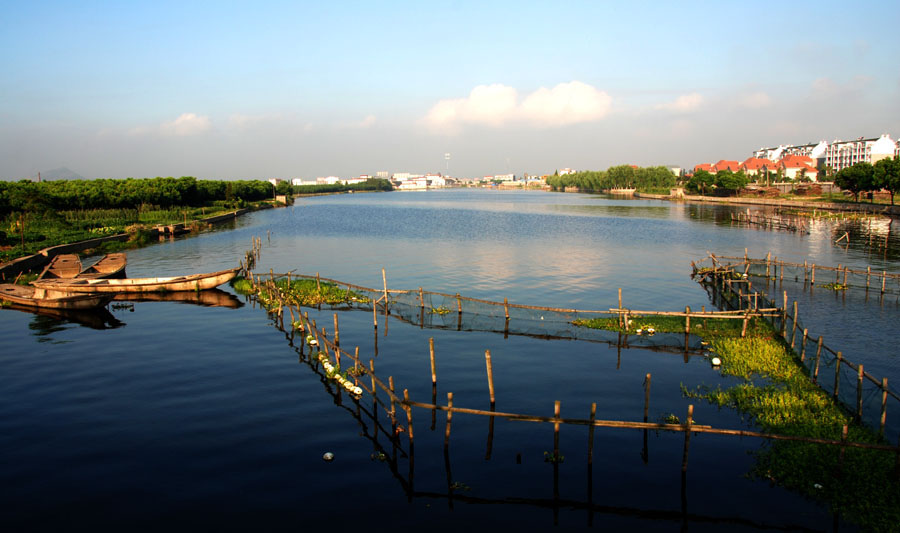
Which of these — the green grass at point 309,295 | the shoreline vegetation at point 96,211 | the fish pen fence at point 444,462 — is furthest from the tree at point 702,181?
the fish pen fence at point 444,462

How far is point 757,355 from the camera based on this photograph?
2283 cm

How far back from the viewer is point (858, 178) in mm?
97062

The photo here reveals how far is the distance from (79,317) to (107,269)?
30.1 ft

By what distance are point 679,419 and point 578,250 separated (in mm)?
44368

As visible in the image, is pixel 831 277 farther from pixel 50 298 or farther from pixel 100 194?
pixel 100 194

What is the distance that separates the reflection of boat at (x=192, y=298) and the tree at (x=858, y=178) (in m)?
101

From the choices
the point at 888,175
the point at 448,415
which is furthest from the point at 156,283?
the point at 888,175

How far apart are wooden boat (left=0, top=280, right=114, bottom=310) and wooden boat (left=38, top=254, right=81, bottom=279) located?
3645 mm

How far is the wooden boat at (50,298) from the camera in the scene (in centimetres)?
3306

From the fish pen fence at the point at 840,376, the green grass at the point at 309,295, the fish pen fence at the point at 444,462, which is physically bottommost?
the fish pen fence at the point at 444,462

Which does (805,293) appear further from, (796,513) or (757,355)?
(796,513)

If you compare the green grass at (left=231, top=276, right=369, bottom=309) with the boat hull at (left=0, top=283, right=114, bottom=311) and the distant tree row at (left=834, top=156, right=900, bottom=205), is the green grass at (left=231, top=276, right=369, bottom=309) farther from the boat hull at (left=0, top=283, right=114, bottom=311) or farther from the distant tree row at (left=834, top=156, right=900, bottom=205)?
the distant tree row at (left=834, top=156, right=900, bottom=205)

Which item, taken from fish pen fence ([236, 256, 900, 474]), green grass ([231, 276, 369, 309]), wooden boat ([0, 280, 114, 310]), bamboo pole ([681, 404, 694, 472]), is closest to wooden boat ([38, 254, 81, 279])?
wooden boat ([0, 280, 114, 310])

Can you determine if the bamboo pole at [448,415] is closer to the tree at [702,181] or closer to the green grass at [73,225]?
the green grass at [73,225]
